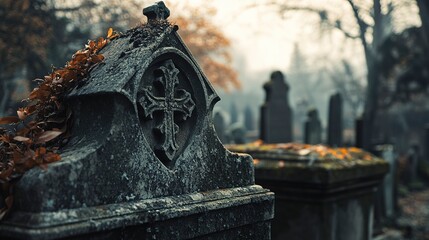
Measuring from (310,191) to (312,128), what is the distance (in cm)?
1053

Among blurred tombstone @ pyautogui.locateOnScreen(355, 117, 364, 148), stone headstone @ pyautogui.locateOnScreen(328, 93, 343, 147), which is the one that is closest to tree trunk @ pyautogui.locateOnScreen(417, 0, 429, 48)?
stone headstone @ pyautogui.locateOnScreen(328, 93, 343, 147)

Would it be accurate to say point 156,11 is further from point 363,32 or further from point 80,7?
point 363,32

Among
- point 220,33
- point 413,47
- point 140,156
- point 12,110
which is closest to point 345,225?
point 140,156

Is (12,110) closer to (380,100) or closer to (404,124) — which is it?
(380,100)

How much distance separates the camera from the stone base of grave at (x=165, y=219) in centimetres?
179

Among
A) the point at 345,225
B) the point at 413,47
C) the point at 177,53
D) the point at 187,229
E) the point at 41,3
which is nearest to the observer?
the point at 187,229

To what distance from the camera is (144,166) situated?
226 centimetres

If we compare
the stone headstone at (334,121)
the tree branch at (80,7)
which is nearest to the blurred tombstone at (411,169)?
the stone headstone at (334,121)

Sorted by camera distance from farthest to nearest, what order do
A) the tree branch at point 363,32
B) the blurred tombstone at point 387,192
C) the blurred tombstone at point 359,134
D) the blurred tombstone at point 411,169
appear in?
the tree branch at point 363,32 < the blurred tombstone at point 411,169 < the blurred tombstone at point 359,134 < the blurred tombstone at point 387,192

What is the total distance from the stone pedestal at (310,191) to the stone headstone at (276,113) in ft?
21.1

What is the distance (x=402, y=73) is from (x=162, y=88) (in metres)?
19.2

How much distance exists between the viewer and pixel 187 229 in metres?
2.38

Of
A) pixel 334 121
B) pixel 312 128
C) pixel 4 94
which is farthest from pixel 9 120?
pixel 312 128

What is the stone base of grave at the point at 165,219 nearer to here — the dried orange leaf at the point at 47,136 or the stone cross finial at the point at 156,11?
the dried orange leaf at the point at 47,136
